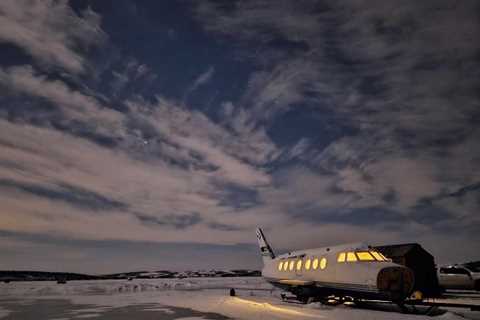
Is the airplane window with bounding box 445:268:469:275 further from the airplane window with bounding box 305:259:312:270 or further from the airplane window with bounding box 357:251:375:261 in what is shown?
the airplane window with bounding box 357:251:375:261

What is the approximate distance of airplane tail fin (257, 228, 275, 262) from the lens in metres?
33.1

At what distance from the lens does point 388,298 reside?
15648 millimetres

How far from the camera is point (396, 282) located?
1555cm

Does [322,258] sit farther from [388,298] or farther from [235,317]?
[235,317]

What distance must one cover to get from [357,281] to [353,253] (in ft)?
5.50

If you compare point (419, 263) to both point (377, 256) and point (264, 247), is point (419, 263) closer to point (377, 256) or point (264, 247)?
point (264, 247)

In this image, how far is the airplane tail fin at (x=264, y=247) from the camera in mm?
33094

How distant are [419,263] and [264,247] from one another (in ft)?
52.0

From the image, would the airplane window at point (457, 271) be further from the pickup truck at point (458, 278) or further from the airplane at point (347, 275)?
the airplane at point (347, 275)

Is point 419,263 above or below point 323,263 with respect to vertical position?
below

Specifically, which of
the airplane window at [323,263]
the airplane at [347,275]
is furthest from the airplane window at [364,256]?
the airplane window at [323,263]

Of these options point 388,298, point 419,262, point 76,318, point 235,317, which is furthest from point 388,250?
point 76,318

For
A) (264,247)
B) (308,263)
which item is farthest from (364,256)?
(264,247)

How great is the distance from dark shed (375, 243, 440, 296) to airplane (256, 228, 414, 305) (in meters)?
14.4
